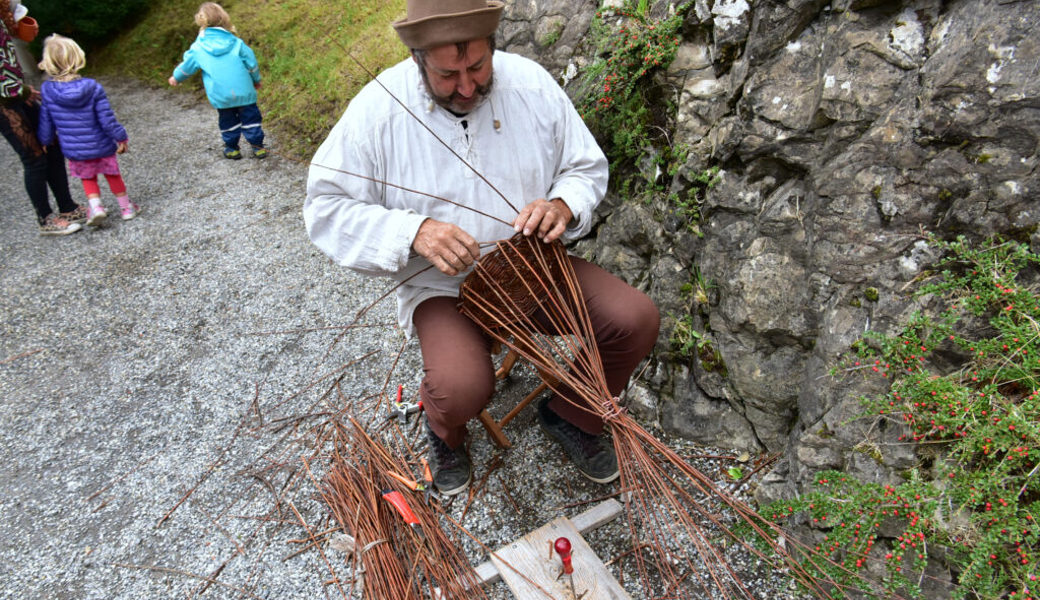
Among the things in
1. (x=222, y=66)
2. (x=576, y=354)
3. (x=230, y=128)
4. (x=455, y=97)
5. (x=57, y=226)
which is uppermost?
(x=455, y=97)

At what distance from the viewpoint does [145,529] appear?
2367mm

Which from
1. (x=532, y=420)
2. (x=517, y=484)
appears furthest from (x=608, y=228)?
(x=517, y=484)

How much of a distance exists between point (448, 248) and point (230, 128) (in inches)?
187

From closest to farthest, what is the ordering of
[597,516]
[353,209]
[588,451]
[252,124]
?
[353,209]
[597,516]
[588,451]
[252,124]

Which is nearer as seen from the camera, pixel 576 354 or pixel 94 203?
pixel 576 354

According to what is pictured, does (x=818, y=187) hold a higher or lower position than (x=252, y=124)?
higher

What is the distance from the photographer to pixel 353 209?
2.05 m

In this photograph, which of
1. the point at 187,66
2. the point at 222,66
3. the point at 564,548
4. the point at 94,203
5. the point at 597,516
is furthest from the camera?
the point at 187,66

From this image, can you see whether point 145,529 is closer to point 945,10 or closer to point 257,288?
point 257,288

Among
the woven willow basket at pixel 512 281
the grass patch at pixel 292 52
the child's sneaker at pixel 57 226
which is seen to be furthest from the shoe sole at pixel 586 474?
the child's sneaker at pixel 57 226

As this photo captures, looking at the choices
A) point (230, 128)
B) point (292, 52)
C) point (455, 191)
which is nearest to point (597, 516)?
point (455, 191)

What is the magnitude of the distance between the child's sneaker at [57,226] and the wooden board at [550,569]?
475 centimetres

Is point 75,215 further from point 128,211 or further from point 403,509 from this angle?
point 403,509

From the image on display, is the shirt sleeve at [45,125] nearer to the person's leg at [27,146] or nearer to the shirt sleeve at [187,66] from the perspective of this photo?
the person's leg at [27,146]
